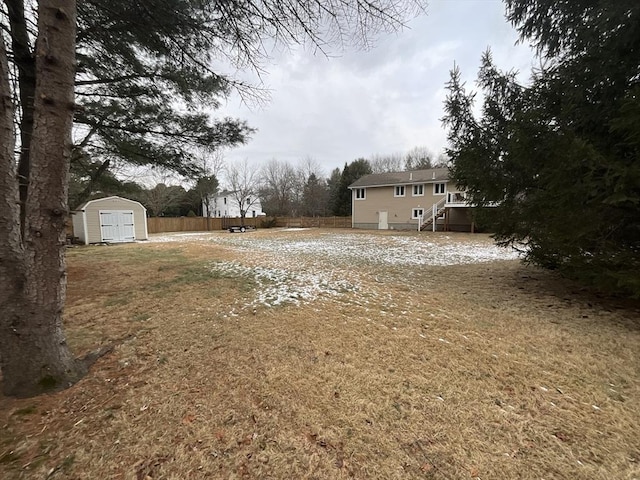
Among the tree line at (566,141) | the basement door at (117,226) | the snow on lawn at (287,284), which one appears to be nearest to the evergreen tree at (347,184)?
the basement door at (117,226)

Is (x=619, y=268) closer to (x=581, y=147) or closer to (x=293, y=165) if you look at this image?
(x=581, y=147)

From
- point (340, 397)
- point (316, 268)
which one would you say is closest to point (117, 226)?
point (316, 268)

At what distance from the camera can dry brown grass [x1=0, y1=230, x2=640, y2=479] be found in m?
1.66

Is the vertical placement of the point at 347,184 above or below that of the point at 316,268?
above

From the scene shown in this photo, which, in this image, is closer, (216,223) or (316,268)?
(316,268)

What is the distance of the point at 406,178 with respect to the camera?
79.6 ft

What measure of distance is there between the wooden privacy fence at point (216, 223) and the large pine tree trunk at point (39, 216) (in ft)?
87.3

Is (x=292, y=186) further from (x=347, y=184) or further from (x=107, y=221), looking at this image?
(x=107, y=221)

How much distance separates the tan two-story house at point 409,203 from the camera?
21391mm

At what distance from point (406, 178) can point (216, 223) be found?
21.7 meters

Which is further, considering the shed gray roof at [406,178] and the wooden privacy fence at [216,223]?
the wooden privacy fence at [216,223]

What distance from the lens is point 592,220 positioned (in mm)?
3691

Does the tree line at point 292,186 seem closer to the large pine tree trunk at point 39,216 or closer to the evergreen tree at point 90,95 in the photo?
the evergreen tree at point 90,95

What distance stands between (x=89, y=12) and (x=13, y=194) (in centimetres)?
376
